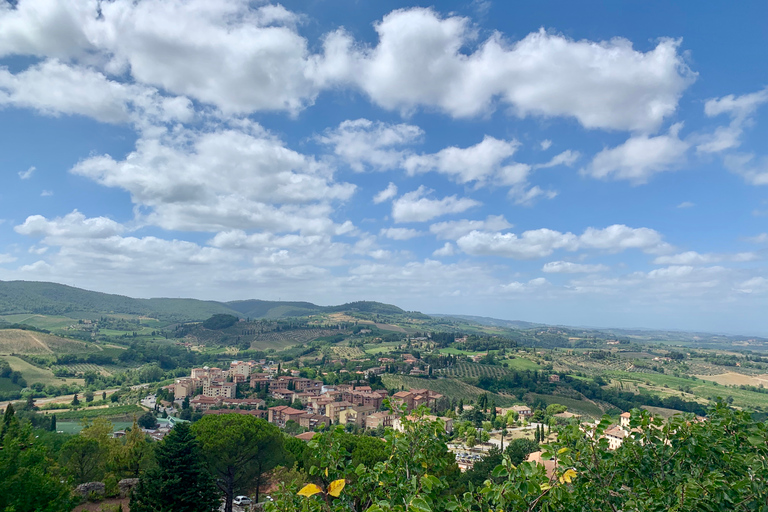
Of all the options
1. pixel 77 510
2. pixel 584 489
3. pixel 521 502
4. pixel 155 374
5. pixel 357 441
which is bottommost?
pixel 155 374

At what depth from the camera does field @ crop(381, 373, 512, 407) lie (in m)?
96.0

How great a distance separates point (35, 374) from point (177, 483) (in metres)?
117

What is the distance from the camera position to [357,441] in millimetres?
27141

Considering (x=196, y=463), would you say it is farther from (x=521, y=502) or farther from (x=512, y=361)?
(x=512, y=361)

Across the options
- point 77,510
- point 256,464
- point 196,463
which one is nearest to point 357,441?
point 256,464

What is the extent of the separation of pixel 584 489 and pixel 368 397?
8451 centimetres

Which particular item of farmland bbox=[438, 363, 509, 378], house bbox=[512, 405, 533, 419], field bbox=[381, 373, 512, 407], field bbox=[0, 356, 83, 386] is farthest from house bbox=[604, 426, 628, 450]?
field bbox=[0, 356, 83, 386]

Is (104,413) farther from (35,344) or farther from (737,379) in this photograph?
(737,379)

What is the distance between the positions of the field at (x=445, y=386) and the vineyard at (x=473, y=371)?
27.7 ft

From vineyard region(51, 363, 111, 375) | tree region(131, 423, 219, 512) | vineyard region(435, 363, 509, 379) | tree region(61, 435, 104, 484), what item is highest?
tree region(131, 423, 219, 512)

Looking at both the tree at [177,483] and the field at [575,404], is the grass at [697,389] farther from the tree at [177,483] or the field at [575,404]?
the tree at [177,483]

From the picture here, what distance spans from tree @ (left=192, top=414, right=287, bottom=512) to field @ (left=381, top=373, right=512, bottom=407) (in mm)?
70937

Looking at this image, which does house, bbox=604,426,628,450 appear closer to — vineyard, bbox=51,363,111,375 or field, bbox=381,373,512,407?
field, bbox=381,373,512,407

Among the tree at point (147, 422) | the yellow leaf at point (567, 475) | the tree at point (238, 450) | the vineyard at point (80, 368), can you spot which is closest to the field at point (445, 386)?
the tree at point (147, 422)
